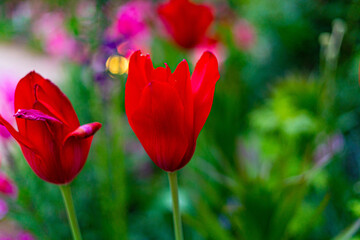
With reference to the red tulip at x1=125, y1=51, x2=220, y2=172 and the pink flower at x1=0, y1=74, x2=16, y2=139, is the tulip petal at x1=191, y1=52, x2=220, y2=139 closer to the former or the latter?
the red tulip at x1=125, y1=51, x2=220, y2=172

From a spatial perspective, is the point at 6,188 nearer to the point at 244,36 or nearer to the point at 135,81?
the point at 135,81

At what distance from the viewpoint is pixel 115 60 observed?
58 centimetres

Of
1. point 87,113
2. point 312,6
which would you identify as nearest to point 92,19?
point 87,113

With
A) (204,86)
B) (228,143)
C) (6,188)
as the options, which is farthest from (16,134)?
(228,143)

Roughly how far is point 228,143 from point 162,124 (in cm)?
69

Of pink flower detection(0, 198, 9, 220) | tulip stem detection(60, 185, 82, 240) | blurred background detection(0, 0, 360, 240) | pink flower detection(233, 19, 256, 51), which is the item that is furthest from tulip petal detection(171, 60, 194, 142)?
pink flower detection(233, 19, 256, 51)

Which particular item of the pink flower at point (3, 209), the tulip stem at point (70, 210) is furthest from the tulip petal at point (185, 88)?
the pink flower at point (3, 209)

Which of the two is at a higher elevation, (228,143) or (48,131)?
(48,131)

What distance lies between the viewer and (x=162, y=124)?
25 centimetres

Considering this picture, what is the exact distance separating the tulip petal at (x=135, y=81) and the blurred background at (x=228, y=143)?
0.24 metres

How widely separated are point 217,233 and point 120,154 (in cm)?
20

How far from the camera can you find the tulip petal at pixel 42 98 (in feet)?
0.82

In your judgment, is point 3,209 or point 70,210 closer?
point 70,210

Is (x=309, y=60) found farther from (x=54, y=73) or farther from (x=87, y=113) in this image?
(x=54, y=73)
